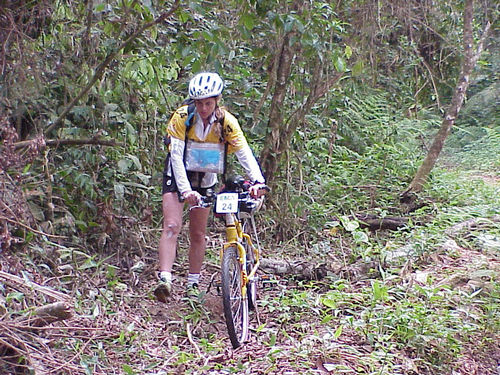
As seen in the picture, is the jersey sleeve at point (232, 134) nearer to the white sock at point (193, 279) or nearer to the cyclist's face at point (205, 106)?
the cyclist's face at point (205, 106)

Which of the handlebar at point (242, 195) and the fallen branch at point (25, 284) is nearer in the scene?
the fallen branch at point (25, 284)

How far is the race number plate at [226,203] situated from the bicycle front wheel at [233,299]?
303 millimetres

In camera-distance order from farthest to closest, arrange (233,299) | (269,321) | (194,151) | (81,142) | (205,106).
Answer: (81,142)
(269,321)
(194,151)
(205,106)
(233,299)

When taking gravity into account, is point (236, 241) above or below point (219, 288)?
above

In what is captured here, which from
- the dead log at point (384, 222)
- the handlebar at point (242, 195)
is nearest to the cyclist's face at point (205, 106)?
the handlebar at point (242, 195)

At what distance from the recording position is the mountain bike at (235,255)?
4746 millimetres

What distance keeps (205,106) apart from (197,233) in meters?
1.26

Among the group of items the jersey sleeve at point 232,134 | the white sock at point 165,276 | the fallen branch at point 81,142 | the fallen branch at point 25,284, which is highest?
the jersey sleeve at point 232,134

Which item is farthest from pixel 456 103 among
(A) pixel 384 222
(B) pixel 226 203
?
(B) pixel 226 203

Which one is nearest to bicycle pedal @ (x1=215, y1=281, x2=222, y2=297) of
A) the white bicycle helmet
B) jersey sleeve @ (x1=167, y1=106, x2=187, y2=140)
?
jersey sleeve @ (x1=167, y1=106, x2=187, y2=140)

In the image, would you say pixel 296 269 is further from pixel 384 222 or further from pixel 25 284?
pixel 25 284

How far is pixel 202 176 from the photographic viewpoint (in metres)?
5.72

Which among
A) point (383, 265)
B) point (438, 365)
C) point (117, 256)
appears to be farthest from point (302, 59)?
point (438, 365)

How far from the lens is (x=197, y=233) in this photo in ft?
19.2
